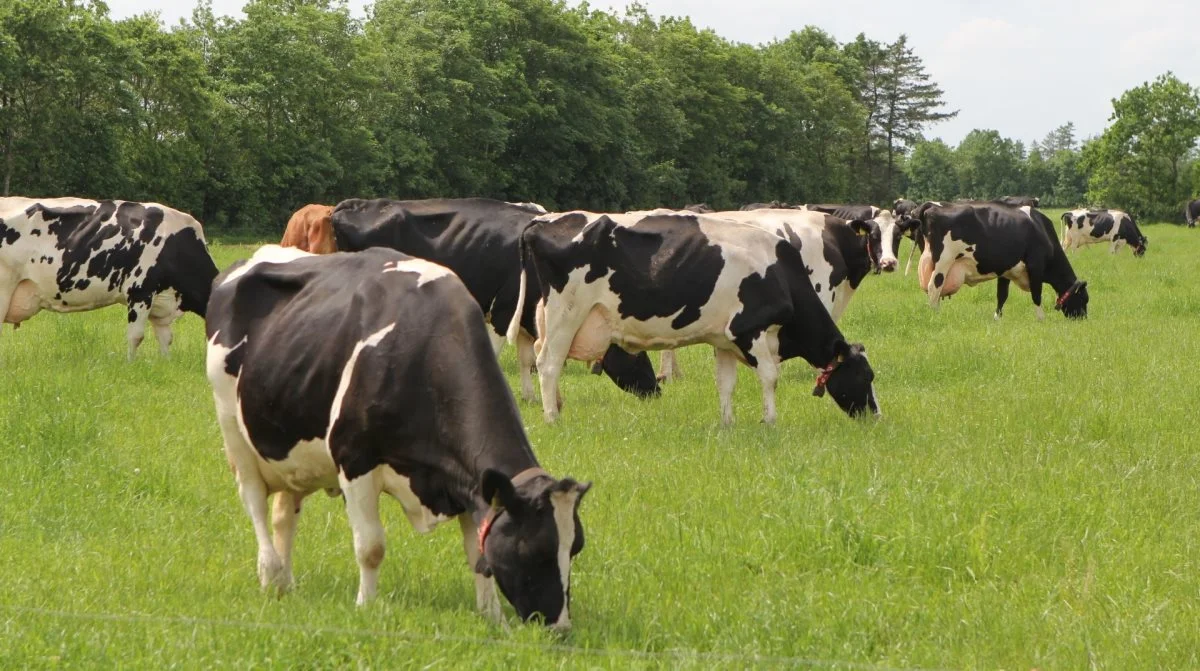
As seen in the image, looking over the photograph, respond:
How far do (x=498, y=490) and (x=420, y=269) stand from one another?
143 centimetres

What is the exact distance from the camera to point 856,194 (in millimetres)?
107312

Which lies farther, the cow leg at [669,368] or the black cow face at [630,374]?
the cow leg at [669,368]

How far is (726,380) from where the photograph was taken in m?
12.0

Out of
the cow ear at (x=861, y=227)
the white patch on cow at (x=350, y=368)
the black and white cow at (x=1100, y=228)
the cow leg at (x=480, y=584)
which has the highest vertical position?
the white patch on cow at (x=350, y=368)

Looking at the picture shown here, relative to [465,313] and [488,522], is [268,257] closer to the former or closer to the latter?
[465,313]

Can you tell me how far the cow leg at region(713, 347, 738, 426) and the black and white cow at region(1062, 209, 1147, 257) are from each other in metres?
37.3

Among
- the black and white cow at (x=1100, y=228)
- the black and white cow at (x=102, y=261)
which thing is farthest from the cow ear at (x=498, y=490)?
the black and white cow at (x=1100, y=228)

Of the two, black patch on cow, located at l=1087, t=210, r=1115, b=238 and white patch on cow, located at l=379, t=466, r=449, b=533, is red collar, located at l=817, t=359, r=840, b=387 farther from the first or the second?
black patch on cow, located at l=1087, t=210, r=1115, b=238

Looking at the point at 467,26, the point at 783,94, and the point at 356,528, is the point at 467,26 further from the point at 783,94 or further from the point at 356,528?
the point at 356,528

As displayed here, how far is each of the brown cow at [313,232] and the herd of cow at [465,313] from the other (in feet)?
0.12

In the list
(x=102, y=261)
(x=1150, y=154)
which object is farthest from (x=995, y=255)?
(x=1150, y=154)

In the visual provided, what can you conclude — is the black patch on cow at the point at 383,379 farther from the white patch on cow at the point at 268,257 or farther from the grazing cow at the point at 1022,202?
the grazing cow at the point at 1022,202

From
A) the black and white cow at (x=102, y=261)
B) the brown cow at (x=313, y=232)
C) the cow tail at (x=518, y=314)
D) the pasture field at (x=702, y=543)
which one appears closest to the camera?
the pasture field at (x=702, y=543)

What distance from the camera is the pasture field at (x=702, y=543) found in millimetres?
5730
